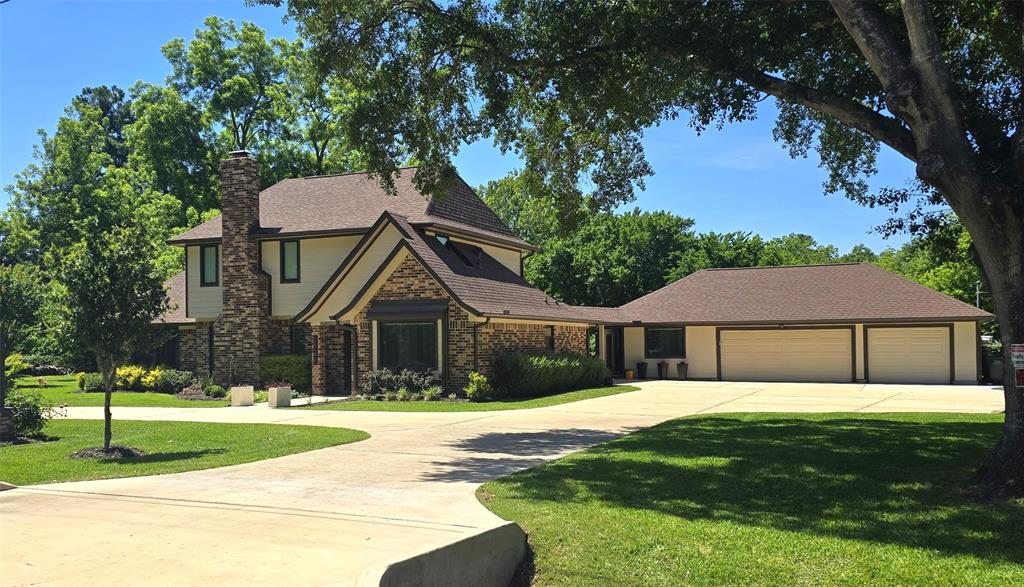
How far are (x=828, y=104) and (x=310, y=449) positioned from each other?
10.4 m

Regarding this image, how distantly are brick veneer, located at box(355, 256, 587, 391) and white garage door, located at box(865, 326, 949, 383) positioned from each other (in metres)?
15.6

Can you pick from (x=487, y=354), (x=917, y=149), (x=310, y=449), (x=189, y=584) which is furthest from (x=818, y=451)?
(x=487, y=354)

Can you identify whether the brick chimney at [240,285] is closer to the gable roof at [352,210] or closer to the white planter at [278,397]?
the gable roof at [352,210]

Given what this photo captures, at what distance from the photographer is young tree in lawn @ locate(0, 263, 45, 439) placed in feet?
49.6

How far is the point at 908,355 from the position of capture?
33.3m

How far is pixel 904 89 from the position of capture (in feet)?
32.4

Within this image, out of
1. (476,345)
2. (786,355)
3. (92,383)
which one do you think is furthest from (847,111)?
(92,383)

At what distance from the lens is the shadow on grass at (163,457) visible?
13.3 meters

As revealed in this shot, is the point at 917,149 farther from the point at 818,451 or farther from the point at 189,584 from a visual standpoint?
the point at 189,584

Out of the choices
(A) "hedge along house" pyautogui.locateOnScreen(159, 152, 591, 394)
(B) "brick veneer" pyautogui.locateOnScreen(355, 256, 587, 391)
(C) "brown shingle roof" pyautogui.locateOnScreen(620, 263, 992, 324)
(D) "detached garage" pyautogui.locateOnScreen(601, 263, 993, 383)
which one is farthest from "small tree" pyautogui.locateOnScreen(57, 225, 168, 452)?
(C) "brown shingle roof" pyautogui.locateOnScreen(620, 263, 992, 324)

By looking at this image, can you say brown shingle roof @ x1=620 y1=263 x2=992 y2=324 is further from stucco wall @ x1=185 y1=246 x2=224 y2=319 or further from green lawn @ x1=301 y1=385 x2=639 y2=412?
stucco wall @ x1=185 y1=246 x2=224 y2=319

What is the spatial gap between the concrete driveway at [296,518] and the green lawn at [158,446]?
71cm

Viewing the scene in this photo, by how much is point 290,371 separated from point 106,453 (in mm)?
15770

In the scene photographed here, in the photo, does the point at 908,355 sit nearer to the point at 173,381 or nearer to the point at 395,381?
the point at 395,381
